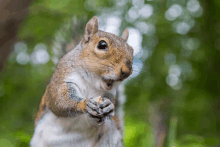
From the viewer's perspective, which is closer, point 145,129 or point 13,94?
point 145,129

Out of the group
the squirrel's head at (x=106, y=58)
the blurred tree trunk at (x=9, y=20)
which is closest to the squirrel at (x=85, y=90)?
the squirrel's head at (x=106, y=58)

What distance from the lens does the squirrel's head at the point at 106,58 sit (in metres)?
0.71

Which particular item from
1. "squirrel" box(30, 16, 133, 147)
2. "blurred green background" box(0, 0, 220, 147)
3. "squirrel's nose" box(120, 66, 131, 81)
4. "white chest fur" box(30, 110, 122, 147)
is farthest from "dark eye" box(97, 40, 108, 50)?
"blurred green background" box(0, 0, 220, 147)

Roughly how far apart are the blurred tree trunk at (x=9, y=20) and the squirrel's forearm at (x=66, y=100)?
1556 mm

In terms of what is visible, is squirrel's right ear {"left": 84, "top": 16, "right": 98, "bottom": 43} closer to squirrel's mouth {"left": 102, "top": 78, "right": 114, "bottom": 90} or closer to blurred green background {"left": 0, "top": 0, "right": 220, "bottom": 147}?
squirrel's mouth {"left": 102, "top": 78, "right": 114, "bottom": 90}

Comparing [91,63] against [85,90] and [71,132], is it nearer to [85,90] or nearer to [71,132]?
[85,90]

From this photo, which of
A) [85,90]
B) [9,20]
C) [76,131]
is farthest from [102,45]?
[9,20]

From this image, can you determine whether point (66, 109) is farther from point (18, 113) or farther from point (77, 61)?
point (18, 113)

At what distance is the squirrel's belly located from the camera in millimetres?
844

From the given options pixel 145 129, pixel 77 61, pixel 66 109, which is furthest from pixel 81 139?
pixel 145 129

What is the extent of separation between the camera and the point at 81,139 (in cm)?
86

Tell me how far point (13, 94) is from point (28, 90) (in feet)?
0.61

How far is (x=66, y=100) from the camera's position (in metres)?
0.76

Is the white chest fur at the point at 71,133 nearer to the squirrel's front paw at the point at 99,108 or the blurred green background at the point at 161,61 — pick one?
the squirrel's front paw at the point at 99,108
